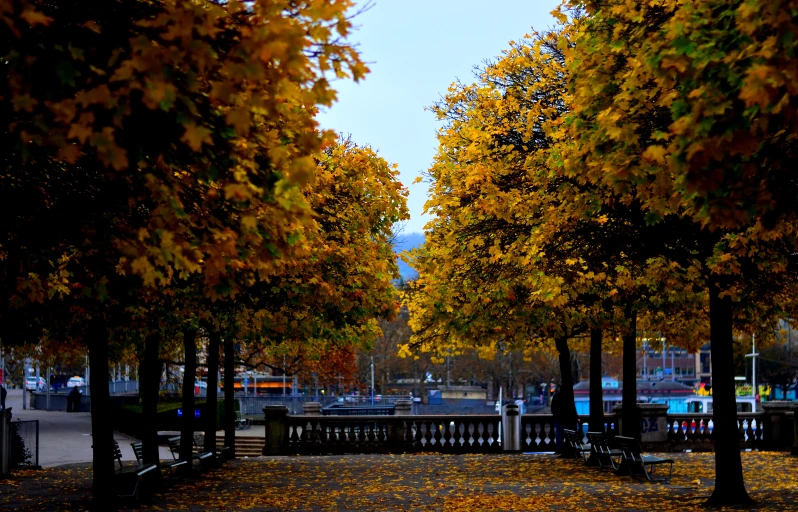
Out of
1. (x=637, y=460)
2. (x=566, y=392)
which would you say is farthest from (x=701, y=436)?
(x=637, y=460)

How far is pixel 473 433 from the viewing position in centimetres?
3078

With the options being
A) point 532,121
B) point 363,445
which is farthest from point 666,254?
point 363,445

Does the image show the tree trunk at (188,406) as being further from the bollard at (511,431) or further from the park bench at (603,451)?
the bollard at (511,431)

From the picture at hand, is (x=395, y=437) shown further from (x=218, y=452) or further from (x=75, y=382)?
(x=75, y=382)

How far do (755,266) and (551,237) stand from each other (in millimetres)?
3112

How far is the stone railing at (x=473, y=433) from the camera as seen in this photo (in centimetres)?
2944

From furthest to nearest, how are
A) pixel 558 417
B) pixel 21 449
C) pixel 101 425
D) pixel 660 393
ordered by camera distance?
A: pixel 660 393, pixel 558 417, pixel 21 449, pixel 101 425

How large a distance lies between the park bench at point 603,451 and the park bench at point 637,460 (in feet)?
1.20

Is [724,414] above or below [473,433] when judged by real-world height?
above

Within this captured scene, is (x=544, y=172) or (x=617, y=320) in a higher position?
(x=544, y=172)

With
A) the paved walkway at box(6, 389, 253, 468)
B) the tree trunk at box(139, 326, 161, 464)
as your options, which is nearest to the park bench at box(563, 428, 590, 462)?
the tree trunk at box(139, 326, 161, 464)

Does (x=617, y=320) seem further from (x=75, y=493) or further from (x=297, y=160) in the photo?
(x=297, y=160)

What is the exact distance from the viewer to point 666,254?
15.2 metres

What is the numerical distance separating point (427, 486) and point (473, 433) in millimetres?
11597
